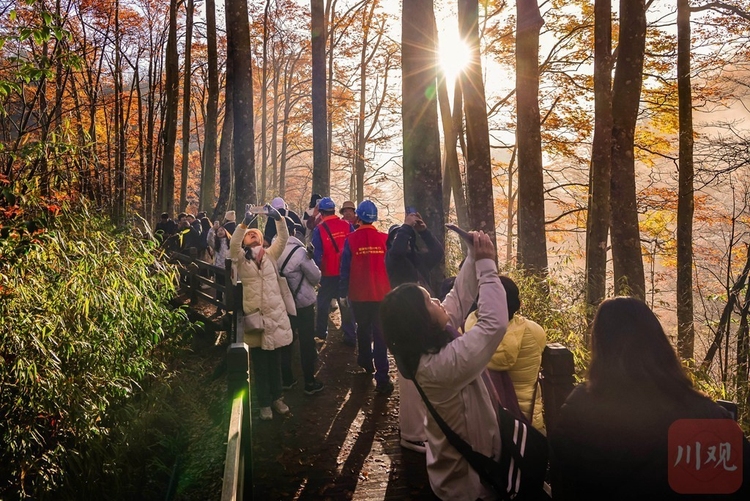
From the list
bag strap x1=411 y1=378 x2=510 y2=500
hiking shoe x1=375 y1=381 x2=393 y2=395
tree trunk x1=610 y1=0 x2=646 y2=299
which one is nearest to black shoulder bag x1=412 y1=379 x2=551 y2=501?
bag strap x1=411 y1=378 x2=510 y2=500

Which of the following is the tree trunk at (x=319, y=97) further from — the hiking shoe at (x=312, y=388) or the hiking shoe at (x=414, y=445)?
the hiking shoe at (x=414, y=445)

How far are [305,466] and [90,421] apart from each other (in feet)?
6.27

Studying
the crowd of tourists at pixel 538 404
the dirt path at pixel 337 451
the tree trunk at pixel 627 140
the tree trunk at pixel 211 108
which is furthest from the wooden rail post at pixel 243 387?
the tree trunk at pixel 211 108

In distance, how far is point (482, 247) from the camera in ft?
9.45

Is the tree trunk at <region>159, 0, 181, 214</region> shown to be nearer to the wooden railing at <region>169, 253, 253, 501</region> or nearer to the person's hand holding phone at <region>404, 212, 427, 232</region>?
the wooden railing at <region>169, 253, 253, 501</region>

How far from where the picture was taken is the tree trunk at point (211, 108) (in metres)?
17.3

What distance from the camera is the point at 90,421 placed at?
4.43 m

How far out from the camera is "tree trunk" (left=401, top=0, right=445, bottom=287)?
8.44m

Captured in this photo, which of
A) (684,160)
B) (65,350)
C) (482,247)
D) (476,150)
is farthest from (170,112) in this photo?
(482,247)

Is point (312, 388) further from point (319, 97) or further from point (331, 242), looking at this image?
point (319, 97)

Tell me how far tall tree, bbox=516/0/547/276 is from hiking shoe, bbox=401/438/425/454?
5411mm

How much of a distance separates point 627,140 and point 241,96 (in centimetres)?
847

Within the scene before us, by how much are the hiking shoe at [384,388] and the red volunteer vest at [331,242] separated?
2.15 meters

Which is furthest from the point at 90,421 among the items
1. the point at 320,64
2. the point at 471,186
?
the point at 320,64
